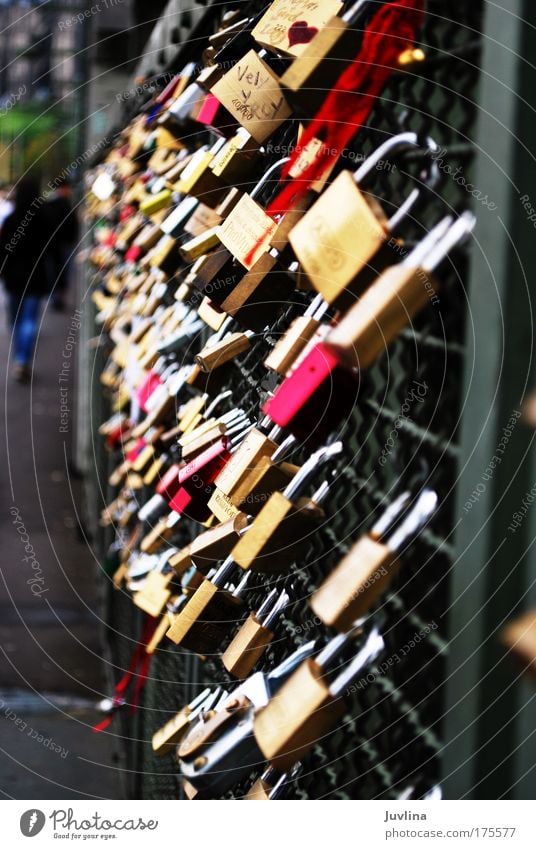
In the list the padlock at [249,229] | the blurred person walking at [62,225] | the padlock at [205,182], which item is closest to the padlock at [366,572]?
the padlock at [249,229]

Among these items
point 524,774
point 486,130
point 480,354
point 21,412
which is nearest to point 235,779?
point 524,774

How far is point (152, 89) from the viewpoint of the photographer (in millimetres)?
3139

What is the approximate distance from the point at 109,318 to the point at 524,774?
337cm

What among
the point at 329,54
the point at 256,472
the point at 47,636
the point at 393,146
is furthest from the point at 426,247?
the point at 47,636

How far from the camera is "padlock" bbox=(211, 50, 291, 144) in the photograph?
134 centimetres

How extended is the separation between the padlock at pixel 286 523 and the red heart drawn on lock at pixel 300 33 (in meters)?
0.43

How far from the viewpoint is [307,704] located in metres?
0.96

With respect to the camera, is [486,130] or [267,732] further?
[267,732]

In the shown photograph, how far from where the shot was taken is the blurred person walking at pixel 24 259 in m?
6.50

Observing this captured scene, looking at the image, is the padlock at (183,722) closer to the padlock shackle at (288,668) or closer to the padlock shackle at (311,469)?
the padlock shackle at (288,668)

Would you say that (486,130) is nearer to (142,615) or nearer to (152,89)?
(142,615)

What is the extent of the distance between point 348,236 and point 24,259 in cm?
682

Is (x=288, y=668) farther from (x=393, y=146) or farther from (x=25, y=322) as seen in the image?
→ (x=25, y=322)

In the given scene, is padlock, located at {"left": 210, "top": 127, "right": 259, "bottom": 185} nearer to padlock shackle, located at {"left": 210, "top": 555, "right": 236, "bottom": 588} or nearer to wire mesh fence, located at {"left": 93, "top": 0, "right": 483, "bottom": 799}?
wire mesh fence, located at {"left": 93, "top": 0, "right": 483, "bottom": 799}
